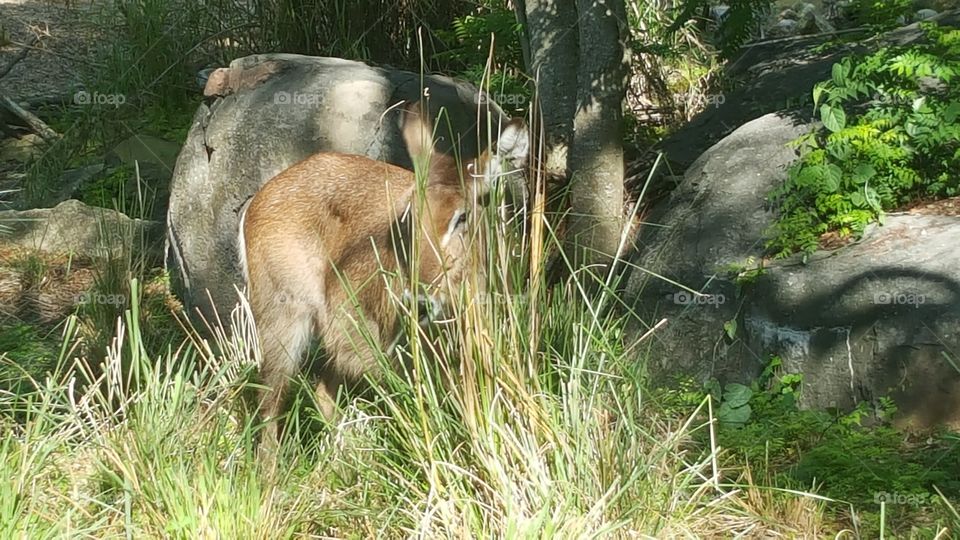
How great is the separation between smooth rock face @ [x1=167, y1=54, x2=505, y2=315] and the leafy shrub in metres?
2.57

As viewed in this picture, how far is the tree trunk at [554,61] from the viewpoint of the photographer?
24.9 feet

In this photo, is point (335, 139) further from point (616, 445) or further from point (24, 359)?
point (616, 445)

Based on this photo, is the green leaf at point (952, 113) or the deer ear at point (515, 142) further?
the green leaf at point (952, 113)

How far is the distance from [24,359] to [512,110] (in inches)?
158

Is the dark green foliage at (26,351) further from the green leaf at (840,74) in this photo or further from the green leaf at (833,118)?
the green leaf at (840,74)

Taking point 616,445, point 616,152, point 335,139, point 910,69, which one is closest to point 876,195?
point 910,69

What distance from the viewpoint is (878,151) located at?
21.1 ft

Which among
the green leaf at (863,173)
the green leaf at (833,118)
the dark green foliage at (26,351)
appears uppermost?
the green leaf at (833,118)

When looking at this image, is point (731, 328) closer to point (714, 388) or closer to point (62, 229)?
point (714, 388)

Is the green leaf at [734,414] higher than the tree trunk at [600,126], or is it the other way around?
the tree trunk at [600,126]

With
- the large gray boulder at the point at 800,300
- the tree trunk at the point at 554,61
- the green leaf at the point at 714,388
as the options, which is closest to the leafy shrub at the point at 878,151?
the large gray boulder at the point at 800,300

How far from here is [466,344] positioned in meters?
4.45

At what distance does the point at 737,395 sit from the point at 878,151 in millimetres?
1611

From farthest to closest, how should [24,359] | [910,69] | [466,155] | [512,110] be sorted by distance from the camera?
1. [512,110]
2. [466,155]
3. [24,359]
4. [910,69]
